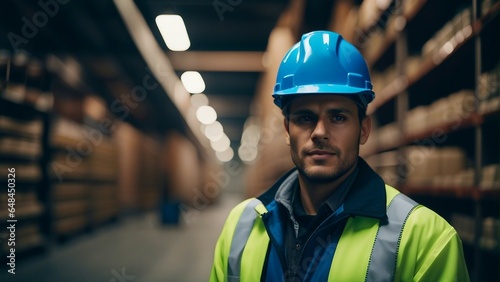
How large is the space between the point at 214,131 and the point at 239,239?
2339 cm

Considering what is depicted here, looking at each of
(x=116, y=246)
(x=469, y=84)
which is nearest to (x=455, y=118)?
(x=469, y=84)

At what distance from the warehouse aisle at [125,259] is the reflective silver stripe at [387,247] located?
170 inches

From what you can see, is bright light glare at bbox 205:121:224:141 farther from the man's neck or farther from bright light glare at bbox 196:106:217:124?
the man's neck

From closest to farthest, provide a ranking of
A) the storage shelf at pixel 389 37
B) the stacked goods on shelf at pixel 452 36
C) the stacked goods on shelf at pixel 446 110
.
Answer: the stacked goods on shelf at pixel 446 110 → the stacked goods on shelf at pixel 452 36 → the storage shelf at pixel 389 37

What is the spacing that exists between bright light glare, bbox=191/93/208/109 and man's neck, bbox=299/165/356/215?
14496 mm

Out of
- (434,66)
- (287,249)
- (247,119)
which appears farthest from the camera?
(247,119)

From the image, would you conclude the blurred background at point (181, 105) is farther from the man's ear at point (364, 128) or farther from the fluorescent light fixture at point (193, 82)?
the man's ear at point (364, 128)

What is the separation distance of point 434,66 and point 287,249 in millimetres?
2670

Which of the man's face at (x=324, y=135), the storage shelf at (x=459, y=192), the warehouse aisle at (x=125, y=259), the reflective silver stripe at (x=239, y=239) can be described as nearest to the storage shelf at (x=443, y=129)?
the storage shelf at (x=459, y=192)

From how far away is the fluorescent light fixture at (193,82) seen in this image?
12.9 metres

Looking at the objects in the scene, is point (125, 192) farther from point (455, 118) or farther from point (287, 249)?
point (287, 249)

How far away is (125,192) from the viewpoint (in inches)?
611

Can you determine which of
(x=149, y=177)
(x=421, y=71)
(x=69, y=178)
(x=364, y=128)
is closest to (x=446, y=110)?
(x=421, y=71)

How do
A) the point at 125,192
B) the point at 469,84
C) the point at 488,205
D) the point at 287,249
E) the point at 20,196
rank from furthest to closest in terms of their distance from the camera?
the point at 125,192 < the point at 20,196 < the point at 469,84 < the point at 488,205 < the point at 287,249
